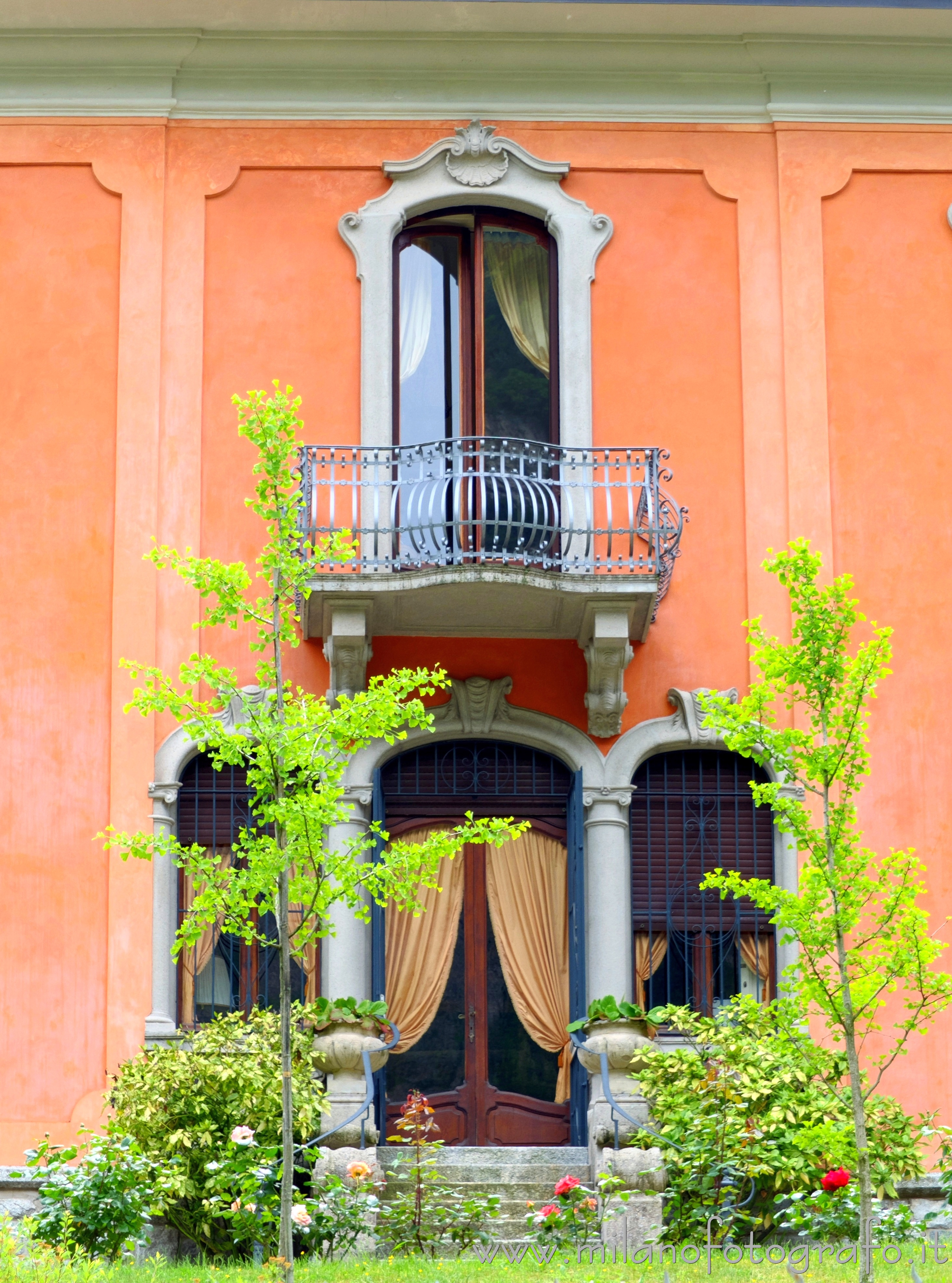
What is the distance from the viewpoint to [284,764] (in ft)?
28.9

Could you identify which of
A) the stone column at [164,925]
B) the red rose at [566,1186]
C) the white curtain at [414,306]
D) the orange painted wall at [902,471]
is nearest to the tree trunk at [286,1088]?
the red rose at [566,1186]

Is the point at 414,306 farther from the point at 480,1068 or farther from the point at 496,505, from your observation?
the point at 480,1068

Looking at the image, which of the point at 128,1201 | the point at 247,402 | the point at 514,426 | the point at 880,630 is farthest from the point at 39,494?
the point at 880,630

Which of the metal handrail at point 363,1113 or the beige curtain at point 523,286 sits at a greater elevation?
the beige curtain at point 523,286

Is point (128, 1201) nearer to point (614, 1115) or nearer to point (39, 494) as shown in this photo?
point (614, 1115)

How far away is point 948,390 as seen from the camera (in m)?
13.9

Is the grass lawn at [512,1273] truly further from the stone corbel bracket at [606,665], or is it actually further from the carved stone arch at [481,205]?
the carved stone arch at [481,205]

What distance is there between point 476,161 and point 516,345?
4.65ft

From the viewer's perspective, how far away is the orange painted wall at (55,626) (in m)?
12.7

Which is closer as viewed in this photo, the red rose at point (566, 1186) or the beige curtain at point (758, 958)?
the red rose at point (566, 1186)

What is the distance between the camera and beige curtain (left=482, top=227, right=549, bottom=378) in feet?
46.2

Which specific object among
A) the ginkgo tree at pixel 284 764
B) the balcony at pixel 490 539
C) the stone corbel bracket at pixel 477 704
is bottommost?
the ginkgo tree at pixel 284 764

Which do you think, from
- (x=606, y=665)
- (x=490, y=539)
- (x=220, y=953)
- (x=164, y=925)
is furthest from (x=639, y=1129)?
(x=490, y=539)

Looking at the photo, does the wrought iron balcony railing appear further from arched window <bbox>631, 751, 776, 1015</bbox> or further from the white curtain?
arched window <bbox>631, 751, 776, 1015</bbox>
